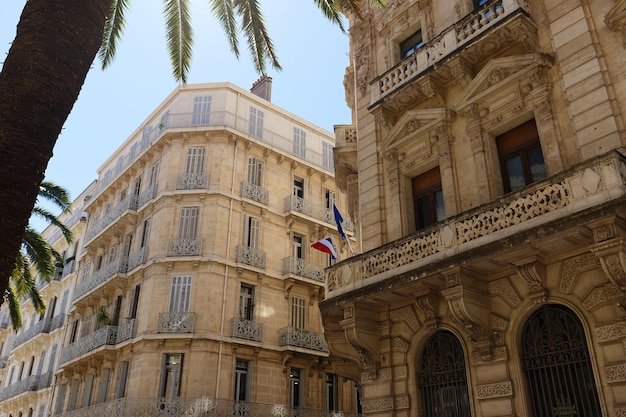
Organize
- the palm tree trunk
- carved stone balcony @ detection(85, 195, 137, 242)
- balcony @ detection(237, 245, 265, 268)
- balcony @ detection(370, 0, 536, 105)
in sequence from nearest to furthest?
the palm tree trunk < balcony @ detection(370, 0, 536, 105) < balcony @ detection(237, 245, 265, 268) < carved stone balcony @ detection(85, 195, 137, 242)

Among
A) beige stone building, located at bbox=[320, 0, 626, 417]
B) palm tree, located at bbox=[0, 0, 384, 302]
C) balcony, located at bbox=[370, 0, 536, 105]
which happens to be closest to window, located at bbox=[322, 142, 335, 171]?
Answer: beige stone building, located at bbox=[320, 0, 626, 417]

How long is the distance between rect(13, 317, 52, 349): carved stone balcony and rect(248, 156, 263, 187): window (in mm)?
17704

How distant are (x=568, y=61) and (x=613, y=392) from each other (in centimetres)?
635

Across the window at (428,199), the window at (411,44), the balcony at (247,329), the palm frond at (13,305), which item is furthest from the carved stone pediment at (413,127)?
the palm frond at (13,305)

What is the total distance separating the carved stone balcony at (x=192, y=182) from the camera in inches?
1013

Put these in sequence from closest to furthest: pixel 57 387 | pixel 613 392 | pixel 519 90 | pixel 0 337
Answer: pixel 613 392 → pixel 519 90 → pixel 57 387 → pixel 0 337

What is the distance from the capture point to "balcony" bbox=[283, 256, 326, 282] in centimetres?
2640

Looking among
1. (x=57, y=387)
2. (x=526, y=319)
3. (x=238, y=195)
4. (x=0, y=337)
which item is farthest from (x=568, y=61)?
(x=0, y=337)

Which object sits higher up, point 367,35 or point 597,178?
point 367,35

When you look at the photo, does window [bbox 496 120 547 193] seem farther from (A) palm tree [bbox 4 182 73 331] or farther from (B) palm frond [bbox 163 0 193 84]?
(A) palm tree [bbox 4 182 73 331]

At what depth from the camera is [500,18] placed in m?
12.1

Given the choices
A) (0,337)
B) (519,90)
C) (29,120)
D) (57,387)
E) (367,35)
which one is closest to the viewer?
(29,120)

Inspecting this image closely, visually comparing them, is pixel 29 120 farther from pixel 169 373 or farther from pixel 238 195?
pixel 238 195

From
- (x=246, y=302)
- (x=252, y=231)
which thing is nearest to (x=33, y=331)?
(x=246, y=302)
